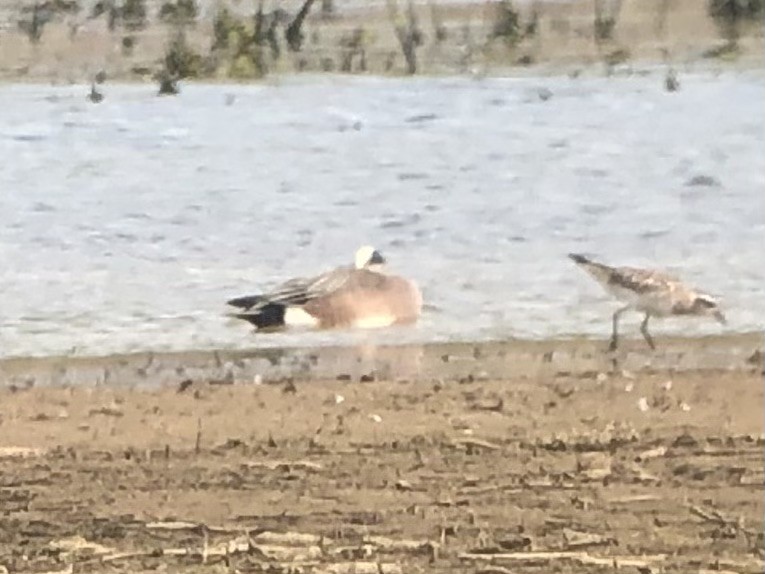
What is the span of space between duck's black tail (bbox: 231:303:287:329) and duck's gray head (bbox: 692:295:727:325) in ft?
1.07

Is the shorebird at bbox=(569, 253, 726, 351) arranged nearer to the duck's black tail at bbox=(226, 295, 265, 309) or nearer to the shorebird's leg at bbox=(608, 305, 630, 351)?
the shorebird's leg at bbox=(608, 305, 630, 351)

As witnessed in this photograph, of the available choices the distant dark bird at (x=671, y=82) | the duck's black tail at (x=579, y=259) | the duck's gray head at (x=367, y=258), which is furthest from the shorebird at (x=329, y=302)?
the distant dark bird at (x=671, y=82)

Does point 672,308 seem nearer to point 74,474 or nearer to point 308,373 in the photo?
point 308,373

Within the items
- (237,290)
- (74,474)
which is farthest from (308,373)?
(74,474)

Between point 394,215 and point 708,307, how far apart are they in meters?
0.26

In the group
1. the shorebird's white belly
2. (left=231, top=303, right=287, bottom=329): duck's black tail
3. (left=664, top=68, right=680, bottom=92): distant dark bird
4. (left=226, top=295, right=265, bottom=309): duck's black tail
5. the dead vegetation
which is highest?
the dead vegetation

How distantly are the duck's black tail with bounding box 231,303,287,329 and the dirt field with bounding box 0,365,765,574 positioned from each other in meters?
0.07

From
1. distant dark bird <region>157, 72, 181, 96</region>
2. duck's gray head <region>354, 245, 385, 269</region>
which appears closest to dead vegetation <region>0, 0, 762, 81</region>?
distant dark bird <region>157, 72, 181, 96</region>

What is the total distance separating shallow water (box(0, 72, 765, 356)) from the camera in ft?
3.66

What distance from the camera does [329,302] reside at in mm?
1118

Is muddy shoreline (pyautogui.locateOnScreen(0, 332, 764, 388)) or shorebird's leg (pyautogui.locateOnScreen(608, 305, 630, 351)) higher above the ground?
shorebird's leg (pyautogui.locateOnScreen(608, 305, 630, 351))

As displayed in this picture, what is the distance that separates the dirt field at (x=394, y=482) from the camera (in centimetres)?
109

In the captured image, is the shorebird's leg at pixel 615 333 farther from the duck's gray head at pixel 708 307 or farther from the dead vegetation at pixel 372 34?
the dead vegetation at pixel 372 34

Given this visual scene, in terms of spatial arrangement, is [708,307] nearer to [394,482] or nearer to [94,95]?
[394,482]
